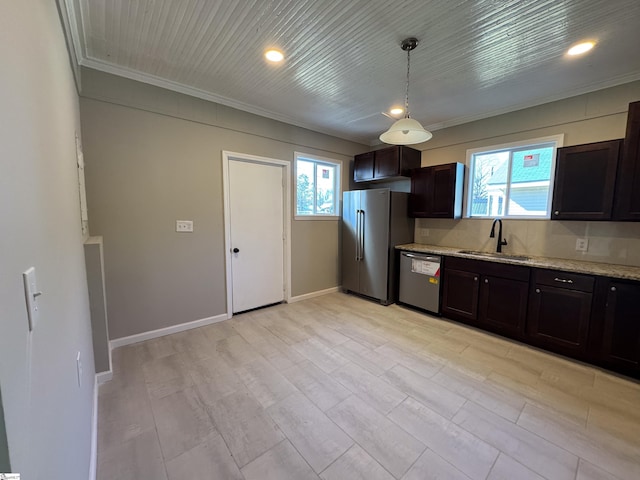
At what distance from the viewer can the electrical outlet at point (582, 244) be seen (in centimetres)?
283

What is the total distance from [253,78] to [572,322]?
3.98m

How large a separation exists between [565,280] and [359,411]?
2349 mm

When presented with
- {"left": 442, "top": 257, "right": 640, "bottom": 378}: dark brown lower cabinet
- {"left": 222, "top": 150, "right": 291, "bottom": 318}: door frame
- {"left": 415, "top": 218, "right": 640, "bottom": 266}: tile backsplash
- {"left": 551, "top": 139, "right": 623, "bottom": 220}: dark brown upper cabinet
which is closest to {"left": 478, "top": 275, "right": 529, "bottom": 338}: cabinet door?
{"left": 442, "top": 257, "right": 640, "bottom": 378}: dark brown lower cabinet

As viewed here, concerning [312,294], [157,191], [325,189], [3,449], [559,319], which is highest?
[325,189]

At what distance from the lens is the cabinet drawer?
7.87 feet

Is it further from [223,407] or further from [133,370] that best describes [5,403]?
[133,370]

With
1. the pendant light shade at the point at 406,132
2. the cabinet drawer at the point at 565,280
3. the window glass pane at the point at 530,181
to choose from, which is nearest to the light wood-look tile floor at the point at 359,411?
the cabinet drawer at the point at 565,280

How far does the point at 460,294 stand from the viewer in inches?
129

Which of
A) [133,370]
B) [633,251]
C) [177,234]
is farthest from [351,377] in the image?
[633,251]

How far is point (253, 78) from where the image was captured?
8.83 feet

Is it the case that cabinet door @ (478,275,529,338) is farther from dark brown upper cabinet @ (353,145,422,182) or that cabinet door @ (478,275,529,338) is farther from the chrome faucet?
dark brown upper cabinet @ (353,145,422,182)

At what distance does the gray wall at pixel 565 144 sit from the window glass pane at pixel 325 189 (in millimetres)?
1739

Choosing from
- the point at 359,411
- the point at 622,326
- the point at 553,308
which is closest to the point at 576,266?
the point at 553,308

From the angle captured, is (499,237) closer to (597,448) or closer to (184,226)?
(597,448)
